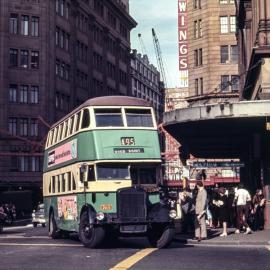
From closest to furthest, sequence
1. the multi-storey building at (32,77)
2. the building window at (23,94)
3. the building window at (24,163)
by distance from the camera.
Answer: the multi-storey building at (32,77) → the building window at (24,163) → the building window at (23,94)

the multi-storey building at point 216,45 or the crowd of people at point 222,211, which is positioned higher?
the multi-storey building at point 216,45

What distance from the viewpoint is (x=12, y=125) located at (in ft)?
228

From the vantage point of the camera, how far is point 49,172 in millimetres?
27906

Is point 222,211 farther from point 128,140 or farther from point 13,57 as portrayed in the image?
point 13,57

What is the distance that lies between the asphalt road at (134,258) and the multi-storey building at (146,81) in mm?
Answer: 113186

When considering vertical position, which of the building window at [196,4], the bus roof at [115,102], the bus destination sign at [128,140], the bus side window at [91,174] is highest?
the building window at [196,4]

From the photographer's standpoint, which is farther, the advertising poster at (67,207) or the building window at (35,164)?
the building window at (35,164)

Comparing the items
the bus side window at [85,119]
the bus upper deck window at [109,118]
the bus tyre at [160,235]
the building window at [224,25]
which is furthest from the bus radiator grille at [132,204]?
the building window at [224,25]

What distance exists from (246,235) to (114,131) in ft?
22.7

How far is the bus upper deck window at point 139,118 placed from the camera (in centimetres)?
2138

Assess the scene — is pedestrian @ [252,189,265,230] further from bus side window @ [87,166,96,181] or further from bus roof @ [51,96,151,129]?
bus side window @ [87,166,96,181]

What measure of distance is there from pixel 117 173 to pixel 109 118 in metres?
1.96

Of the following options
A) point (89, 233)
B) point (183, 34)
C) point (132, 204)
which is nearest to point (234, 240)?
point (132, 204)

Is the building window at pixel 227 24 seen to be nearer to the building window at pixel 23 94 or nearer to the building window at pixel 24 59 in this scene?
the building window at pixel 24 59
